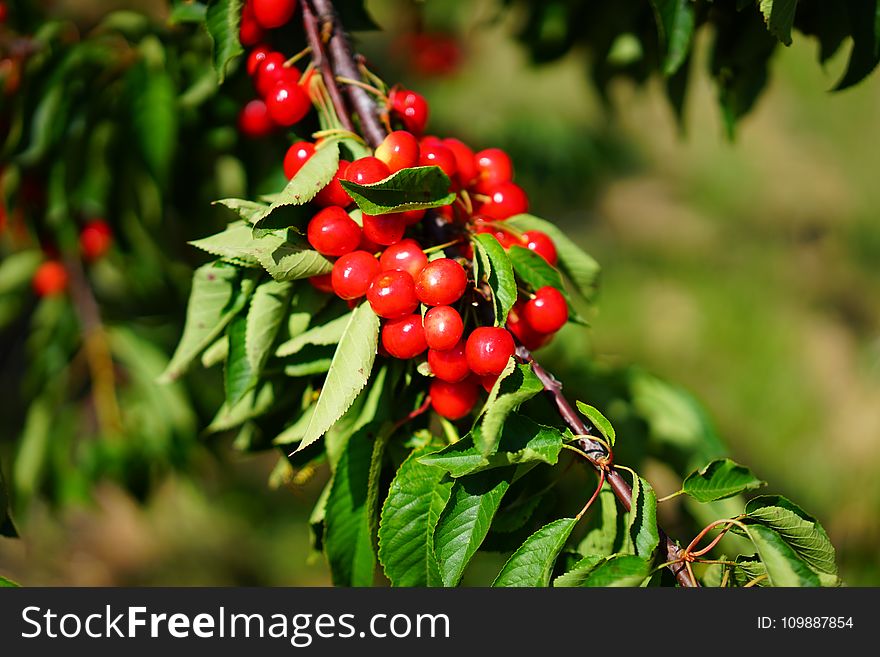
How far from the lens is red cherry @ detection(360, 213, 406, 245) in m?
0.97

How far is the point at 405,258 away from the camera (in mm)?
957

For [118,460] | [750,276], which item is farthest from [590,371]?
[750,276]

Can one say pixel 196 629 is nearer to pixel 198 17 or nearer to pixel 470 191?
pixel 470 191

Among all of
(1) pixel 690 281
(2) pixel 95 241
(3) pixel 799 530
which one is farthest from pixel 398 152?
(1) pixel 690 281

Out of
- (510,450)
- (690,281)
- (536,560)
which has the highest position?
(510,450)

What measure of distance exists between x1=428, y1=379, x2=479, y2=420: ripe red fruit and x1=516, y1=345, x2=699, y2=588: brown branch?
0.29 feet

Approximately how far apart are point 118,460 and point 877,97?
538 cm

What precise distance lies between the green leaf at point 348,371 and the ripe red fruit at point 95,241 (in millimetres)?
1366

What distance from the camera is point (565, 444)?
3.01 feet

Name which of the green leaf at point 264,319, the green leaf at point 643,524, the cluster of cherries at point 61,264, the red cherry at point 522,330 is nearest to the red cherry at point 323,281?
the green leaf at point 264,319

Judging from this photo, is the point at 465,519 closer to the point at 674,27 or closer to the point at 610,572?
the point at 610,572

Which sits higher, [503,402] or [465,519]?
[503,402]

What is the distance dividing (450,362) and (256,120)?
667 mm

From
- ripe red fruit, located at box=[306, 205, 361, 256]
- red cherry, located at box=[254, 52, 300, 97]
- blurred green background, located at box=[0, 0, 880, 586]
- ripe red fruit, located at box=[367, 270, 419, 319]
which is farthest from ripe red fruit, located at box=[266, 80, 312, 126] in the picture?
blurred green background, located at box=[0, 0, 880, 586]
